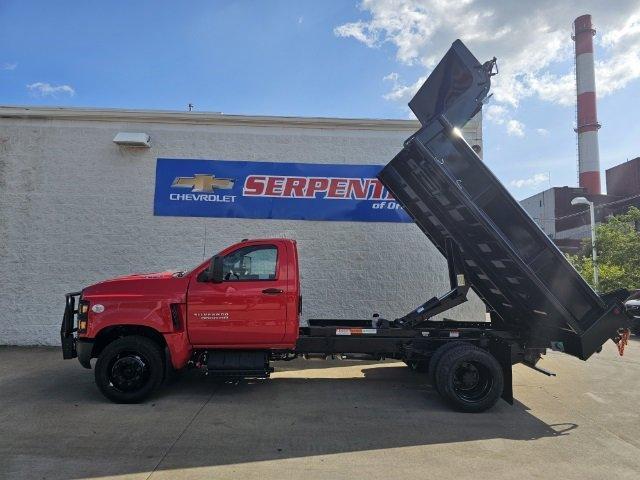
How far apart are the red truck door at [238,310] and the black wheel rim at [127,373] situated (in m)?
0.75

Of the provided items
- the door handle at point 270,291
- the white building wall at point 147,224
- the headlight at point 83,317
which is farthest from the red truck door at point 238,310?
the white building wall at point 147,224

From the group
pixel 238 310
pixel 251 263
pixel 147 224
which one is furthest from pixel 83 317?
pixel 147 224

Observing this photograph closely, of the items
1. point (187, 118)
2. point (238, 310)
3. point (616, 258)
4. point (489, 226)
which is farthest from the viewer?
point (616, 258)

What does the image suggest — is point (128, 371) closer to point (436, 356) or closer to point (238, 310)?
point (238, 310)

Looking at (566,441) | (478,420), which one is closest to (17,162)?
(478,420)

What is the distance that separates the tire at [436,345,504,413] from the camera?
5.63 metres

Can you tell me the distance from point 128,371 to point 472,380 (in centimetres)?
445

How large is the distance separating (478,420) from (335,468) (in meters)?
2.23

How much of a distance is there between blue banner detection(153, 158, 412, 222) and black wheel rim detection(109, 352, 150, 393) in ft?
14.5

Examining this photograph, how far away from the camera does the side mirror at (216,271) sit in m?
5.67

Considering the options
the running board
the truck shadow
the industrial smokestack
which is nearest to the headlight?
the truck shadow

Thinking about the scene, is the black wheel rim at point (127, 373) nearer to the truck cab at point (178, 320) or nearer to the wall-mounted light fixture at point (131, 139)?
the truck cab at point (178, 320)

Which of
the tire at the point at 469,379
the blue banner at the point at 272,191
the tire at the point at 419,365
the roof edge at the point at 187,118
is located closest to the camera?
the tire at the point at 469,379

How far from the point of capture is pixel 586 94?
4259 cm
